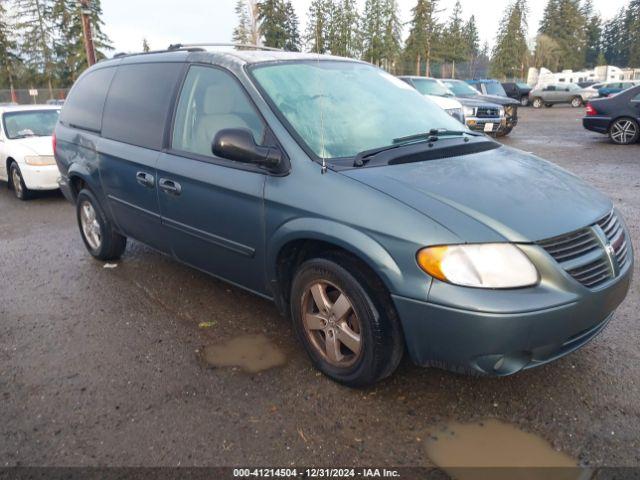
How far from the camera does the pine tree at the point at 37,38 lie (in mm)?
56375

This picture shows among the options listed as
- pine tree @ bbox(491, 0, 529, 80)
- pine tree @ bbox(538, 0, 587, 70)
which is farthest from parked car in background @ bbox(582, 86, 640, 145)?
pine tree @ bbox(538, 0, 587, 70)

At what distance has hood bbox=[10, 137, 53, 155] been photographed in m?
8.05

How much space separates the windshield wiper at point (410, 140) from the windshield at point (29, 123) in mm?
7713

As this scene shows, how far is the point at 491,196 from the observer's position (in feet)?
8.30

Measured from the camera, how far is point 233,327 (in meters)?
3.63

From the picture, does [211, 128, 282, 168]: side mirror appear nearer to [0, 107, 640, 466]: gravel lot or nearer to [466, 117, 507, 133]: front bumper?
[0, 107, 640, 466]: gravel lot

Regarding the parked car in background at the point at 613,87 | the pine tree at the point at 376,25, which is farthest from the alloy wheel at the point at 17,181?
the parked car in background at the point at 613,87

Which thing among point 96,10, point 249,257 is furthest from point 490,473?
point 96,10

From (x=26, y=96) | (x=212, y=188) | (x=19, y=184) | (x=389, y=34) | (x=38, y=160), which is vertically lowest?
(x=19, y=184)

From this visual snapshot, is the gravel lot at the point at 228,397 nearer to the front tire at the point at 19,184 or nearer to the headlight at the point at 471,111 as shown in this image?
the front tire at the point at 19,184

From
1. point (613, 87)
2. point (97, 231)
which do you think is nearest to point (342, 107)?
point (97, 231)

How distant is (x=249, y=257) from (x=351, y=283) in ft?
2.75

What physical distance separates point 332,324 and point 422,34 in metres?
67.6

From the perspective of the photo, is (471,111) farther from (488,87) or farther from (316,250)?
(316,250)
